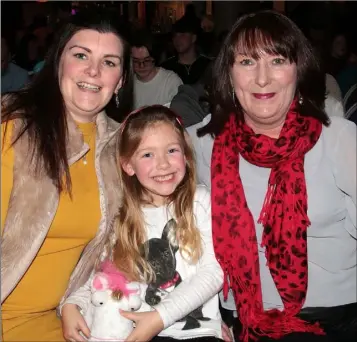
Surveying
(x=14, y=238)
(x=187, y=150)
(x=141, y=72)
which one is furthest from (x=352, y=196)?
(x=141, y=72)

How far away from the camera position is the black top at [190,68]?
6.11 meters

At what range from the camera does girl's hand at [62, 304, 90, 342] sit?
7.46ft

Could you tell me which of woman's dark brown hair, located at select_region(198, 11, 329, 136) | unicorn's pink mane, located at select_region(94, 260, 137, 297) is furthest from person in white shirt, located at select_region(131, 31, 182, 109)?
unicorn's pink mane, located at select_region(94, 260, 137, 297)

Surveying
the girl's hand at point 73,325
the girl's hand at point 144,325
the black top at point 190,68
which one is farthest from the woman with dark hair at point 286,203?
the black top at point 190,68

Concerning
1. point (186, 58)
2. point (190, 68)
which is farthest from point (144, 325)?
point (186, 58)

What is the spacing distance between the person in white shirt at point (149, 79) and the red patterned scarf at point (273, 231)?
312 cm

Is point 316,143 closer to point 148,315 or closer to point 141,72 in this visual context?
point 148,315

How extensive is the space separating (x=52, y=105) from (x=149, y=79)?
340 cm

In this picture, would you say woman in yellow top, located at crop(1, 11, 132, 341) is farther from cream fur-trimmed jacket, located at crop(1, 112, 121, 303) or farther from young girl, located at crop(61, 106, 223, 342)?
young girl, located at crop(61, 106, 223, 342)

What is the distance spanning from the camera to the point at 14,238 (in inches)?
91.2

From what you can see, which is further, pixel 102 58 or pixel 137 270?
pixel 102 58

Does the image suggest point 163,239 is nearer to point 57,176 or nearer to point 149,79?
point 57,176

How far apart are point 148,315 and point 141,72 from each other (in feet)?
12.8

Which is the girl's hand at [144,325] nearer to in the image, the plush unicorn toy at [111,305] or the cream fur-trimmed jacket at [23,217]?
the plush unicorn toy at [111,305]
